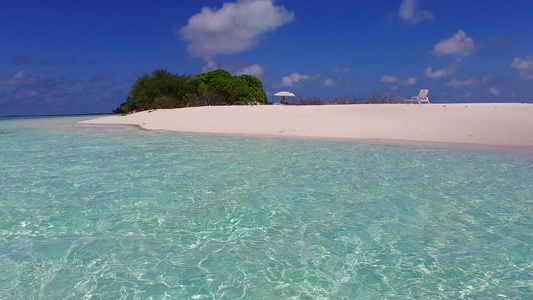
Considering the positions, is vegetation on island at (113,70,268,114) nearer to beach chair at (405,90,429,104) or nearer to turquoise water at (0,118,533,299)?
beach chair at (405,90,429,104)

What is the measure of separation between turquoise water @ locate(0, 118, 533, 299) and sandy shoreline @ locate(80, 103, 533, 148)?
562 cm

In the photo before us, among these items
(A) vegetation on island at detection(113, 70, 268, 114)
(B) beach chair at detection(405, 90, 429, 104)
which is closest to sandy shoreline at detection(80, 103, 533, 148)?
(B) beach chair at detection(405, 90, 429, 104)

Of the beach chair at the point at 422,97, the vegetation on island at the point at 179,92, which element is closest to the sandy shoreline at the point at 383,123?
the beach chair at the point at 422,97

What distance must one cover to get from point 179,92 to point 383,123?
2591 cm

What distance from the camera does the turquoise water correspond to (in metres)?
3.06

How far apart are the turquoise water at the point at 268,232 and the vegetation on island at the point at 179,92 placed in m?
27.0

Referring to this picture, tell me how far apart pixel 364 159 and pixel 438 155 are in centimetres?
220

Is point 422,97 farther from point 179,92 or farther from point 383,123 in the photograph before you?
point 179,92

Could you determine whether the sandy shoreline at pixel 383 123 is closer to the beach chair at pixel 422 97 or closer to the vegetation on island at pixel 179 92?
the beach chair at pixel 422 97

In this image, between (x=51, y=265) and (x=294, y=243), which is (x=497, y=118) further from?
(x=51, y=265)

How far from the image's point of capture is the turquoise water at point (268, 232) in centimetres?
306

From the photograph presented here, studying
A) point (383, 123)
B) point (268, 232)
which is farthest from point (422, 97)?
point (268, 232)

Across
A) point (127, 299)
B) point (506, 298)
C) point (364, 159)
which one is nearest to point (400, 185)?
point (364, 159)

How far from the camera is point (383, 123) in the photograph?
16.1m
